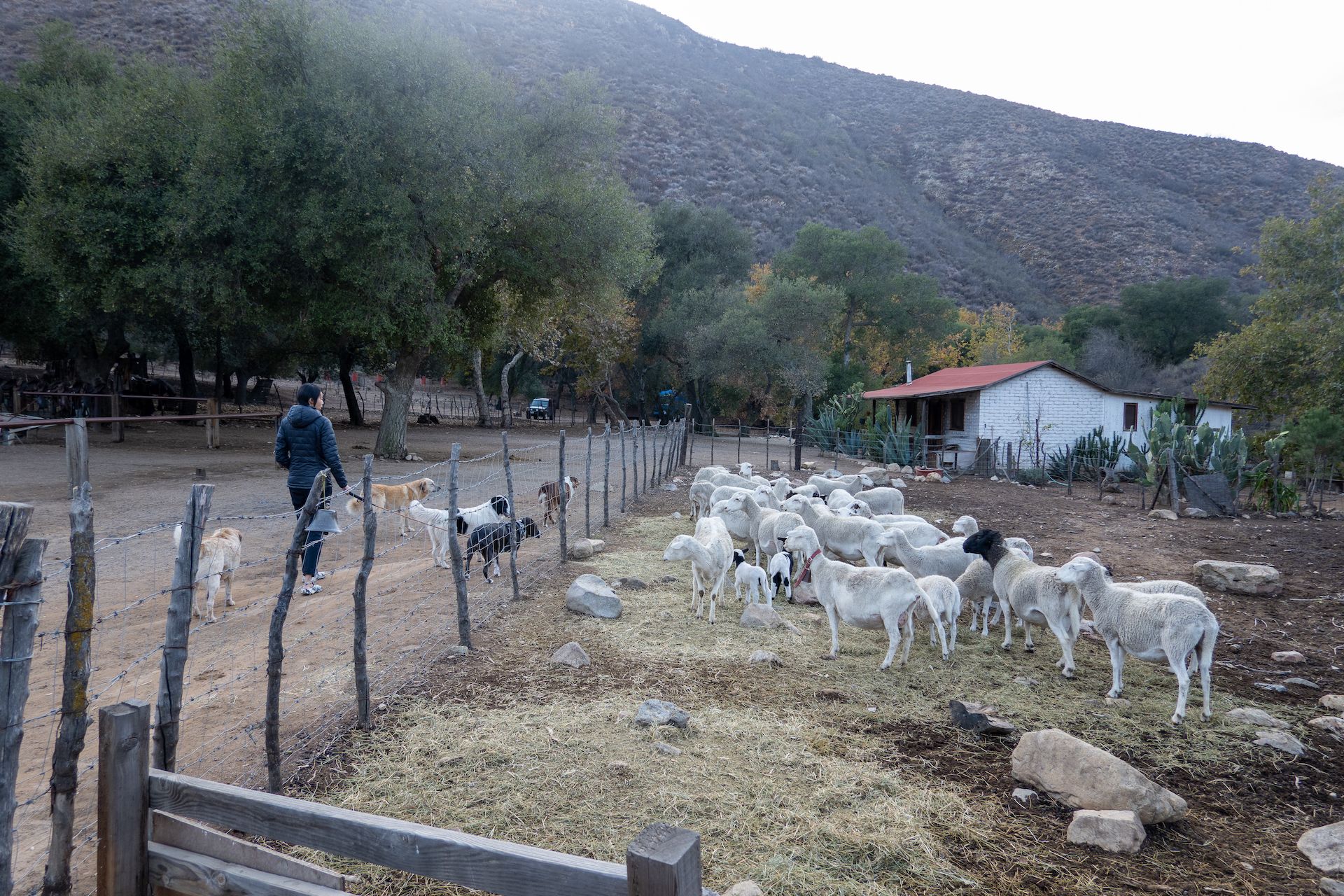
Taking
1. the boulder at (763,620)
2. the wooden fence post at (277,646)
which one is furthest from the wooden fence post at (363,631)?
the boulder at (763,620)

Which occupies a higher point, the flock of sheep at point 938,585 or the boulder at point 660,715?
the flock of sheep at point 938,585

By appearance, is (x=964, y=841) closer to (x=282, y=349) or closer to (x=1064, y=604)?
(x=1064, y=604)

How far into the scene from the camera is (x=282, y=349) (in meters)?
29.0

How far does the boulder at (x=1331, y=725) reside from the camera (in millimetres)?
5102

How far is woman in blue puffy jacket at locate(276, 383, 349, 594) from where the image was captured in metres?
7.64

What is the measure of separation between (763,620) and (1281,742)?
394 cm

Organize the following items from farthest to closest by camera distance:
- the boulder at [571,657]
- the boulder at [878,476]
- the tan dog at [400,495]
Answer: the boulder at [878,476], the tan dog at [400,495], the boulder at [571,657]

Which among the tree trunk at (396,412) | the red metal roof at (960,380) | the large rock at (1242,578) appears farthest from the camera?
the red metal roof at (960,380)

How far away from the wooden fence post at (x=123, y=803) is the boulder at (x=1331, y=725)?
666 cm

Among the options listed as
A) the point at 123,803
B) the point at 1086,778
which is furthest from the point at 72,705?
the point at 1086,778

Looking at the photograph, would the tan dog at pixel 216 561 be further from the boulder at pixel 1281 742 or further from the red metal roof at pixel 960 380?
the red metal roof at pixel 960 380

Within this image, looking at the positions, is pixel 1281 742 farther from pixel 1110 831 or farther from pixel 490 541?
pixel 490 541

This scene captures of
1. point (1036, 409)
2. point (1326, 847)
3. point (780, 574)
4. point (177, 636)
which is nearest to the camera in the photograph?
point (177, 636)

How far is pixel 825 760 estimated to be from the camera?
4.52 metres
